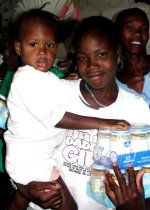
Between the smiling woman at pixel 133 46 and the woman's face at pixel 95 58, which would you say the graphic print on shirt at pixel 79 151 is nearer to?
the woman's face at pixel 95 58

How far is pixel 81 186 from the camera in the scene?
127 cm

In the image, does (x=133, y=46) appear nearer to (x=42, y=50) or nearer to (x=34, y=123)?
(x=42, y=50)

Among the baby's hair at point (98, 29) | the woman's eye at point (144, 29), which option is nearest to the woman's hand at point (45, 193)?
the baby's hair at point (98, 29)

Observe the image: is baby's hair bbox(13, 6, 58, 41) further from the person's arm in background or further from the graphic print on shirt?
the person's arm in background

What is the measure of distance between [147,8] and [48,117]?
6.24ft

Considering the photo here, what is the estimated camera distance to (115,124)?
3.94ft

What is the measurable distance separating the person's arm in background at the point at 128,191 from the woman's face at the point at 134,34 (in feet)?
3.01

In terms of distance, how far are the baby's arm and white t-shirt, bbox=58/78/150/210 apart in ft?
0.19

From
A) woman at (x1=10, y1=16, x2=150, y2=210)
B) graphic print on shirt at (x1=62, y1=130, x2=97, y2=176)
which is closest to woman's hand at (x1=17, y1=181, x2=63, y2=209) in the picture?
woman at (x1=10, y1=16, x2=150, y2=210)

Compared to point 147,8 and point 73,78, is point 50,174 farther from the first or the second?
point 147,8

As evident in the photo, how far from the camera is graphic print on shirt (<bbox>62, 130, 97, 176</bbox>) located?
1264 mm

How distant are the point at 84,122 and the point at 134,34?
839mm

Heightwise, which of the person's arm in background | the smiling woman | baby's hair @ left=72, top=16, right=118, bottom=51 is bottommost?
the person's arm in background

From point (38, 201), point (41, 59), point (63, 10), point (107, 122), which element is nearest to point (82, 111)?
point (107, 122)
